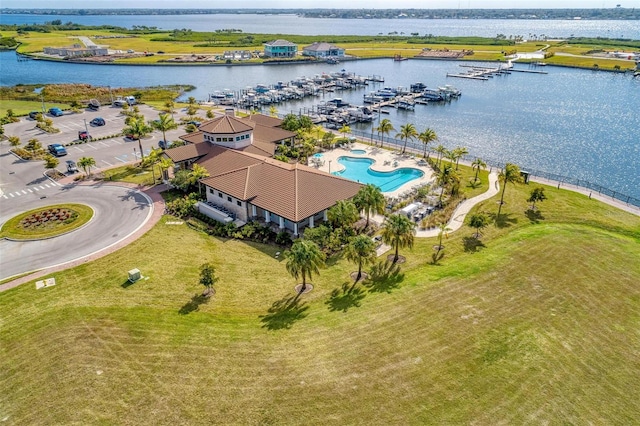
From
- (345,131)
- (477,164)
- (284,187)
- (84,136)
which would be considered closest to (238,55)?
(84,136)

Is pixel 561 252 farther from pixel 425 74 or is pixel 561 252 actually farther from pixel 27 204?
pixel 425 74

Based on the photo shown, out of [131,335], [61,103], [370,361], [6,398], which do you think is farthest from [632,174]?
[61,103]

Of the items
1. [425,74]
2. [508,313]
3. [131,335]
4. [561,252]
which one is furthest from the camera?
[425,74]

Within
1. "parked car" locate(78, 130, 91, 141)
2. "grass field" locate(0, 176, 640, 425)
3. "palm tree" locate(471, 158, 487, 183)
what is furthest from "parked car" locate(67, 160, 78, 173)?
"palm tree" locate(471, 158, 487, 183)

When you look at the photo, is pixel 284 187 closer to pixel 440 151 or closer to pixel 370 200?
pixel 370 200

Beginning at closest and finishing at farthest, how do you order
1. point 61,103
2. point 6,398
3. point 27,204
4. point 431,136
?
point 6,398, point 27,204, point 431,136, point 61,103

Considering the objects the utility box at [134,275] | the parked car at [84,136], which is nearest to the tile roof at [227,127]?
the parked car at [84,136]
